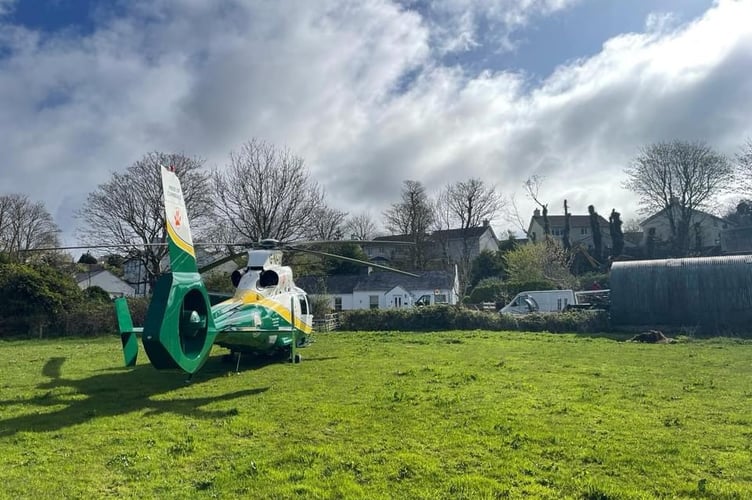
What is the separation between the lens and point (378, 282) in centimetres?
5312

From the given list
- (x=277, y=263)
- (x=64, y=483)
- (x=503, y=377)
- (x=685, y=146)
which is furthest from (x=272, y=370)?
(x=685, y=146)

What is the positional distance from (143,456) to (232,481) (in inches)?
66.2

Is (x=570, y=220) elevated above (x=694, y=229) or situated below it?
above

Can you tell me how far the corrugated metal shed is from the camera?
22734mm

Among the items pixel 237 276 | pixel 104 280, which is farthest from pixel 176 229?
pixel 104 280

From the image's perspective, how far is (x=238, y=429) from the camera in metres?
7.74

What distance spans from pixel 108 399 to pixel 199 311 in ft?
8.73

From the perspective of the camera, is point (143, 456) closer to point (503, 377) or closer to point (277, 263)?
point (503, 377)

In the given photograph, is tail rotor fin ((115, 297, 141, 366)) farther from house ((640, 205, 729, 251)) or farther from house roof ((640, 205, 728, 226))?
house ((640, 205, 729, 251))

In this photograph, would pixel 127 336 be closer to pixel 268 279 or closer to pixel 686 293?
pixel 268 279

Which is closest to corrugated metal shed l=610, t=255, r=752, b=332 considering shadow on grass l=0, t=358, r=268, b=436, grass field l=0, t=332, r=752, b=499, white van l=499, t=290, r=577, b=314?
white van l=499, t=290, r=577, b=314

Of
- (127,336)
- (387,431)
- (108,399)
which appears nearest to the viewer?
(387,431)

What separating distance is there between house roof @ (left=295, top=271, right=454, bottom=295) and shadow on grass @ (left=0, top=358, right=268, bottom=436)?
33222 millimetres

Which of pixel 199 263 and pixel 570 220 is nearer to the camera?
pixel 199 263
